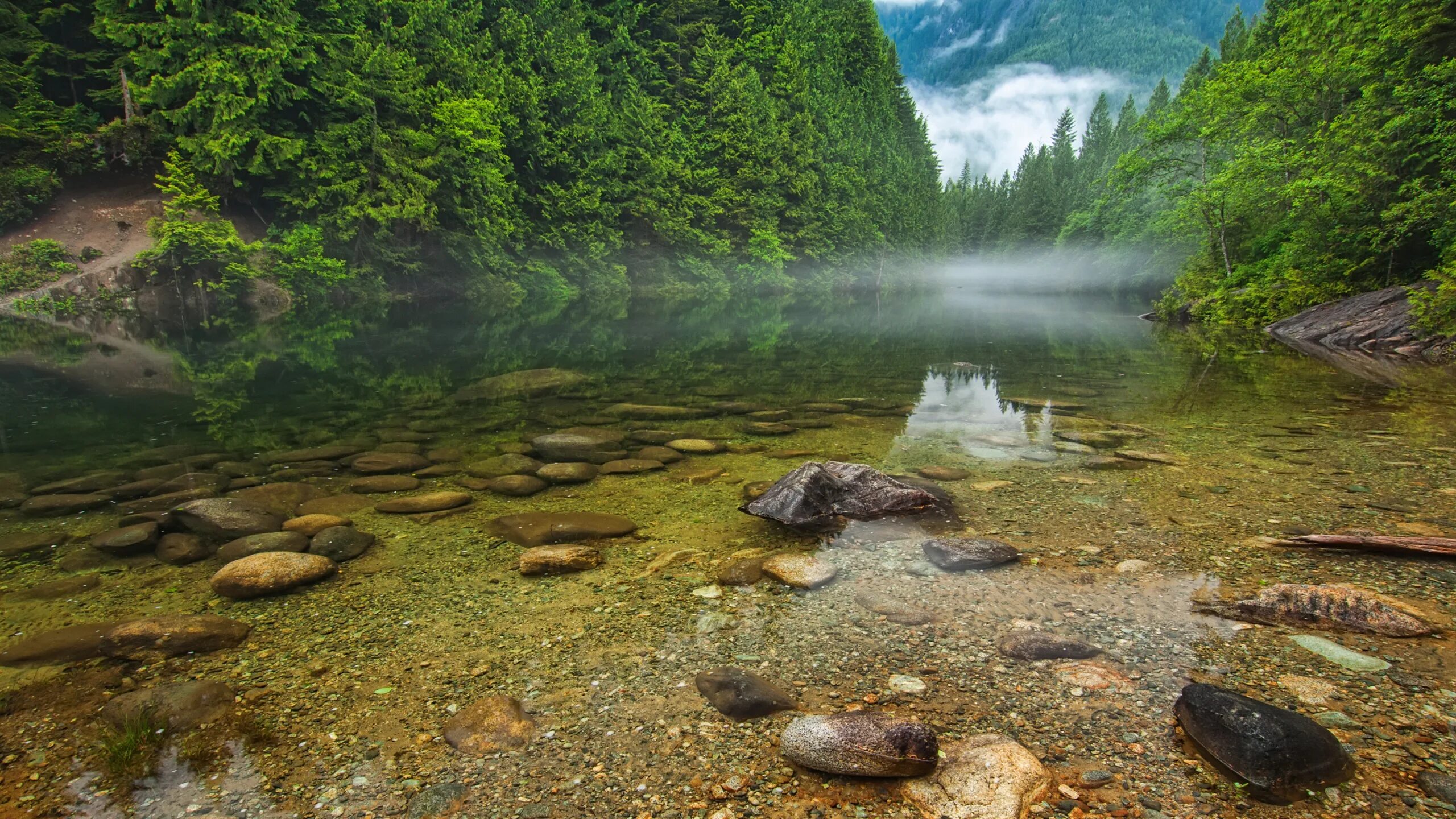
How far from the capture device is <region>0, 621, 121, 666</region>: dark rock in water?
131 inches

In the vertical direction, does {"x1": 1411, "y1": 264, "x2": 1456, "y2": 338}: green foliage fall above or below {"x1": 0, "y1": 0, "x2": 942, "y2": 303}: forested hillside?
below

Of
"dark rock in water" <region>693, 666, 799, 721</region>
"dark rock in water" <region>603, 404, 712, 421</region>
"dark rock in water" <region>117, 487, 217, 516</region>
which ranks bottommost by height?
"dark rock in water" <region>693, 666, 799, 721</region>

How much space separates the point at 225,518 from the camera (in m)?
5.07

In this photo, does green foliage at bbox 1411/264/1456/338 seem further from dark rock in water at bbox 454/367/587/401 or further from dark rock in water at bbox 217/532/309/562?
dark rock in water at bbox 217/532/309/562

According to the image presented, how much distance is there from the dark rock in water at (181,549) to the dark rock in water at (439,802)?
138 inches

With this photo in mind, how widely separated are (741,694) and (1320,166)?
2546 cm

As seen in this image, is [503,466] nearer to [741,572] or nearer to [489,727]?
[741,572]

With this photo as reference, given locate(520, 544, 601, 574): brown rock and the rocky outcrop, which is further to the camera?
the rocky outcrop

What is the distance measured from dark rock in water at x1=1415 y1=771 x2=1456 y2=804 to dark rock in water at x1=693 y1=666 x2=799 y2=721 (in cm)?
219

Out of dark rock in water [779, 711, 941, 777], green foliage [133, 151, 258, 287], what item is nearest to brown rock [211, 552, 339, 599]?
dark rock in water [779, 711, 941, 777]

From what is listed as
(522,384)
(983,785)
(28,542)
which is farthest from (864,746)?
(522,384)

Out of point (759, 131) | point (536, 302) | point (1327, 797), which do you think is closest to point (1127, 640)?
point (1327, 797)

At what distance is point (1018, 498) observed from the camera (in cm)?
566

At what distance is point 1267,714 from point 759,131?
49.9 m
